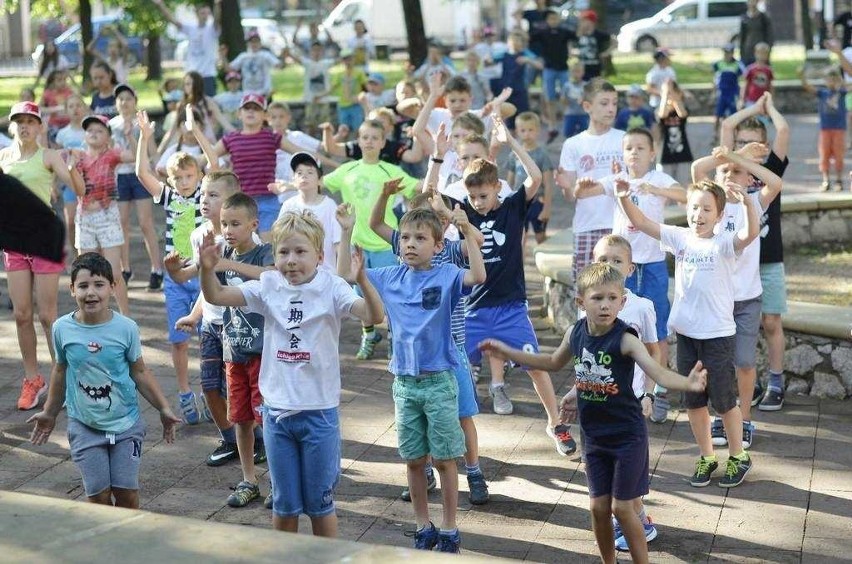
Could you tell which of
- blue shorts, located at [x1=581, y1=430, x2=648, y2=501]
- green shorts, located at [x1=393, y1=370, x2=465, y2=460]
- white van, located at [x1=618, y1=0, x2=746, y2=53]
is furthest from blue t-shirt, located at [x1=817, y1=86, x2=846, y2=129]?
white van, located at [x1=618, y1=0, x2=746, y2=53]

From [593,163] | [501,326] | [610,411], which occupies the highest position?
[593,163]

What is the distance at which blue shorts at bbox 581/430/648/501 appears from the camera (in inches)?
221

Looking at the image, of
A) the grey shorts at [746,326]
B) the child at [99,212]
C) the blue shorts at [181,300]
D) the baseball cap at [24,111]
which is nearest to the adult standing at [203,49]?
the child at [99,212]

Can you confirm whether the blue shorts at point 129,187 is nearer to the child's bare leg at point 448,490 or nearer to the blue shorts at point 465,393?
the blue shorts at point 465,393

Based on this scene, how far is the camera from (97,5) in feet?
191

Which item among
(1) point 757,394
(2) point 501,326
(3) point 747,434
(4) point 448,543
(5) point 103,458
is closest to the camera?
(5) point 103,458

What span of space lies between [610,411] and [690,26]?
35866 mm

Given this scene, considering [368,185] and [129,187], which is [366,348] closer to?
[368,185]

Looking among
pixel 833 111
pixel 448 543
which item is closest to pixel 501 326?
pixel 448 543

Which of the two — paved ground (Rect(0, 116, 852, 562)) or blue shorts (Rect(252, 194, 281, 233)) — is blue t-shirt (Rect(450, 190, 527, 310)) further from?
blue shorts (Rect(252, 194, 281, 233))

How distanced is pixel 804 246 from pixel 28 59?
131 feet

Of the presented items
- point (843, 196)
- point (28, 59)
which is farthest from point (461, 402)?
point (28, 59)

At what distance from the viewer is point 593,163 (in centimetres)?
930

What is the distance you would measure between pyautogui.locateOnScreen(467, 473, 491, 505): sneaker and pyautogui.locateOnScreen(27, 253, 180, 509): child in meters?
1.60
